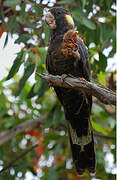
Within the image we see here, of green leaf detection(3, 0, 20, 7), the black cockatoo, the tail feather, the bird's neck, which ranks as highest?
green leaf detection(3, 0, 20, 7)

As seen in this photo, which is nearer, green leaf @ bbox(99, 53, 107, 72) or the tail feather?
the tail feather

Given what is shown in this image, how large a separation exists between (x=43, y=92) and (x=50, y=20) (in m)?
0.80

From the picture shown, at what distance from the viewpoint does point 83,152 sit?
9.35 feet

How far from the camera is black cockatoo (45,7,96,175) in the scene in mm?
2650

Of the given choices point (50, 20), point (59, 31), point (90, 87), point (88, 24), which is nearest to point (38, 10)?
point (50, 20)

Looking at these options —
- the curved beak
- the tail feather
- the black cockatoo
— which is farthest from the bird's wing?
the tail feather

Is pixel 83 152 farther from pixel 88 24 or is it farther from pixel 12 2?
pixel 12 2

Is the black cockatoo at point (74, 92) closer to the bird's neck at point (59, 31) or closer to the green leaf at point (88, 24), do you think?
the bird's neck at point (59, 31)

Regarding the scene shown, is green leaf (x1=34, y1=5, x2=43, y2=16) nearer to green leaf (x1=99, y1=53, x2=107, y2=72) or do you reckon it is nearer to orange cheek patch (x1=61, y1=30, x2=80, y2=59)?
orange cheek patch (x1=61, y1=30, x2=80, y2=59)

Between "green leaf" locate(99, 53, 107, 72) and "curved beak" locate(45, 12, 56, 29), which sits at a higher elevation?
"curved beak" locate(45, 12, 56, 29)

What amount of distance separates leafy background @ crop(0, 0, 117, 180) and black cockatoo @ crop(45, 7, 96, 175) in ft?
0.29

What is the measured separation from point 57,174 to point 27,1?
1.96m

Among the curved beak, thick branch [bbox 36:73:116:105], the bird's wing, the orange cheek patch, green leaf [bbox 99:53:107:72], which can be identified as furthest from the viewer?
green leaf [bbox 99:53:107:72]

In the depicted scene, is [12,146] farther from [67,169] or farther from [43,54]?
[43,54]
